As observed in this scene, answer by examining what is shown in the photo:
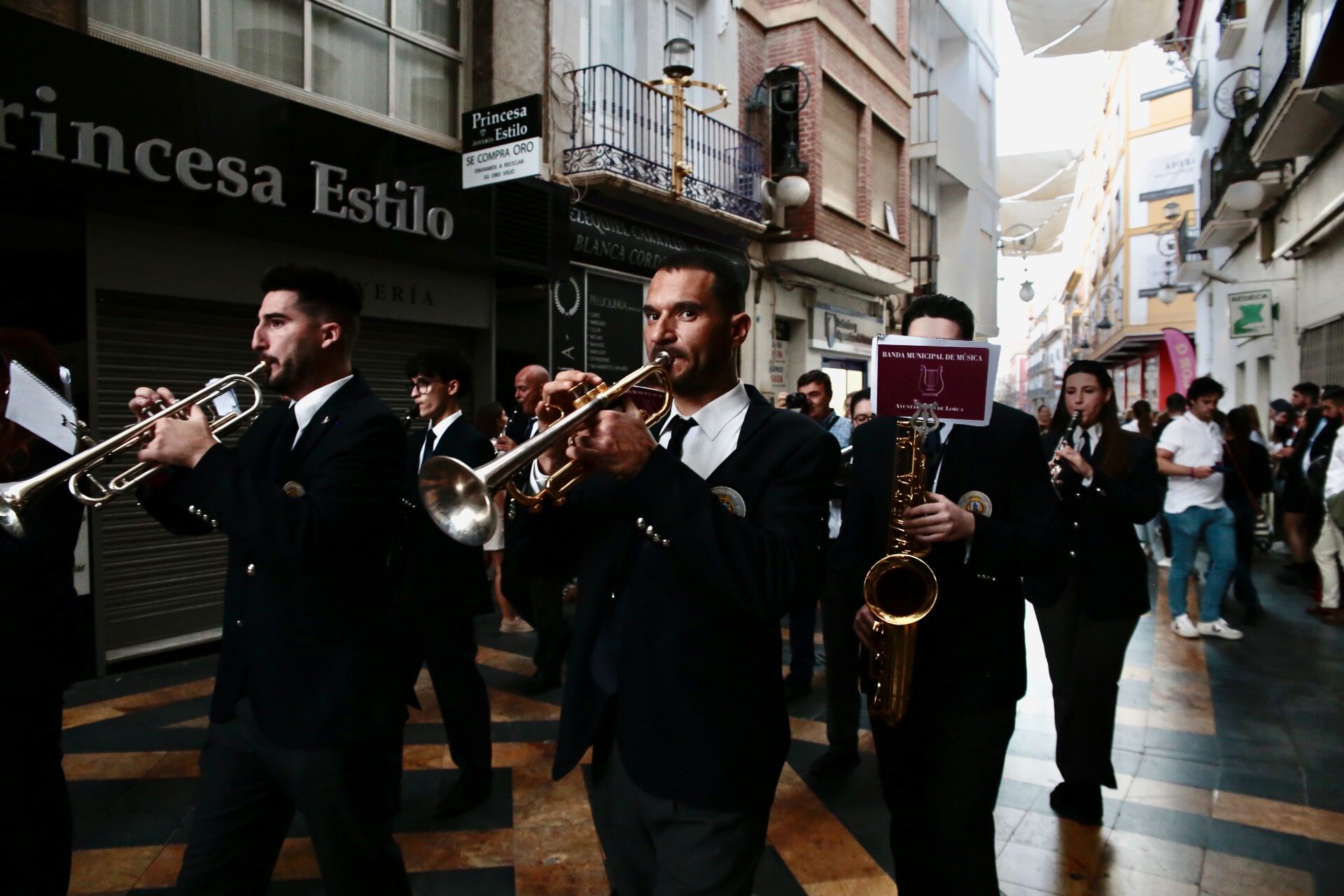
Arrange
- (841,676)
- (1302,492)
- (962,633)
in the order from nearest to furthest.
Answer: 1. (962,633)
2. (841,676)
3. (1302,492)

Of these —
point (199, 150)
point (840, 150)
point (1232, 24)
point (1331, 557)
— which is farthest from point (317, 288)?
point (1232, 24)

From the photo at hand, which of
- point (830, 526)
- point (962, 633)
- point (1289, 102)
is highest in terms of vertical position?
point (1289, 102)

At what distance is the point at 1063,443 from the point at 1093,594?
671 mm

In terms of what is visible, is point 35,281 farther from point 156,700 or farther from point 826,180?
point 826,180

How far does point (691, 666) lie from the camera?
189cm

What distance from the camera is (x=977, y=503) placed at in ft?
9.02

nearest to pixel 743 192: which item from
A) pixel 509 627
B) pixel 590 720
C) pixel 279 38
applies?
pixel 279 38

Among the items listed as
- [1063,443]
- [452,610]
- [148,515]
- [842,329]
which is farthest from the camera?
[842,329]

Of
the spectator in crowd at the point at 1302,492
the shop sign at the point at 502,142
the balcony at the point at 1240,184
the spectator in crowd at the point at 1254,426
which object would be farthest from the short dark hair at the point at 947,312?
the balcony at the point at 1240,184

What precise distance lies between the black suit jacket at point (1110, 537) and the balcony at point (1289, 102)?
7.94 metres

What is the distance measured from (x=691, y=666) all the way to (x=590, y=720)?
0.90 feet

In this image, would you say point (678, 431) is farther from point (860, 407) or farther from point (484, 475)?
point (860, 407)

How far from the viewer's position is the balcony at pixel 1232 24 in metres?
16.3

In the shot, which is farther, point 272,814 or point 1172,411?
point 1172,411
